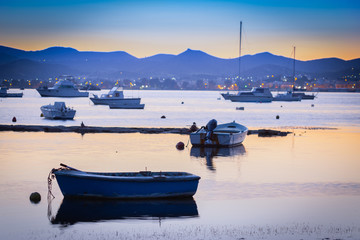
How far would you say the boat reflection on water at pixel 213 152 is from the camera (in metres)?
32.8

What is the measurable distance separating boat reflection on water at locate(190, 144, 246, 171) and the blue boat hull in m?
11.2

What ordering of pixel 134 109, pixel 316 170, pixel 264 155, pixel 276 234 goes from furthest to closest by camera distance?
pixel 134 109 < pixel 264 155 < pixel 316 170 < pixel 276 234

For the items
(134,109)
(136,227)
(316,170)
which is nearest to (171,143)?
(316,170)

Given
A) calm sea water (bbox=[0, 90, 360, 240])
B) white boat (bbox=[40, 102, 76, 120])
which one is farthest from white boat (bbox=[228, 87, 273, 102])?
calm sea water (bbox=[0, 90, 360, 240])

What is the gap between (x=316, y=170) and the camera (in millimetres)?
27906

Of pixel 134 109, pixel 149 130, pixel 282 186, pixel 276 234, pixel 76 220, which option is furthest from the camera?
pixel 134 109

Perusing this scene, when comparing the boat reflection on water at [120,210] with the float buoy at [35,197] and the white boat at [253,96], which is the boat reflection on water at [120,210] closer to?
the float buoy at [35,197]

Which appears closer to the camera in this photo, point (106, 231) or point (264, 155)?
point (106, 231)

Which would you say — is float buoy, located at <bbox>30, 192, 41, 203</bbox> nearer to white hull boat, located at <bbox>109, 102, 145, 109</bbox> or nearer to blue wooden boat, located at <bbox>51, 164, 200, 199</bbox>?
blue wooden boat, located at <bbox>51, 164, 200, 199</bbox>

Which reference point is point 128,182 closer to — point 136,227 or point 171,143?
point 136,227

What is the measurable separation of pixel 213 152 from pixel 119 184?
55.4 ft

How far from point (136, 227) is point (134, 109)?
100017mm

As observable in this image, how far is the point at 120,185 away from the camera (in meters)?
18.6

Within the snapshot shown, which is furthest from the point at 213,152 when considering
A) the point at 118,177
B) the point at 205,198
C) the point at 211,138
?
the point at 118,177
